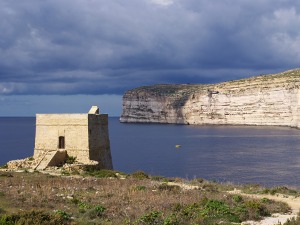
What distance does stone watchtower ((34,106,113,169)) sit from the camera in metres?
35.3

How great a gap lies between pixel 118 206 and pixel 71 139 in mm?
19788

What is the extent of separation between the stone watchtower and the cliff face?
311 feet

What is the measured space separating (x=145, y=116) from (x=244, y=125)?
2219 inches

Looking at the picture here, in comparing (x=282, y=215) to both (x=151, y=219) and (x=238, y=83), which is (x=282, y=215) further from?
(x=238, y=83)

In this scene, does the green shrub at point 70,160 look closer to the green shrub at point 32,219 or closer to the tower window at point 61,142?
the tower window at point 61,142

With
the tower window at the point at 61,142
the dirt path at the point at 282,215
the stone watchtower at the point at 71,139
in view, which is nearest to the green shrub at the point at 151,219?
the dirt path at the point at 282,215

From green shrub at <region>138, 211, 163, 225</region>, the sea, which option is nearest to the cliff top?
the sea

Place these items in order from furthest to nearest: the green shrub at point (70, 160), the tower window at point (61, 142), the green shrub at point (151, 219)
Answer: the tower window at point (61, 142), the green shrub at point (70, 160), the green shrub at point (151, 219)

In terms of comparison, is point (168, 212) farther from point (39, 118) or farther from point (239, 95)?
point (239, 95)

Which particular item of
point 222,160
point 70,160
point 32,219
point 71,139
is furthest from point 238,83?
point 32,219

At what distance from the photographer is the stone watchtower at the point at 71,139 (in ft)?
→ 116

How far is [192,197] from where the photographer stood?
19.9 metres

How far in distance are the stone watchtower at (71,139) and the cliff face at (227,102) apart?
311 ft

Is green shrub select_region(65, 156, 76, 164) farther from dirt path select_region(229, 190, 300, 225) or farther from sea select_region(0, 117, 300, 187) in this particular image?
dirt path select_region(229, 190, 300, 225)
